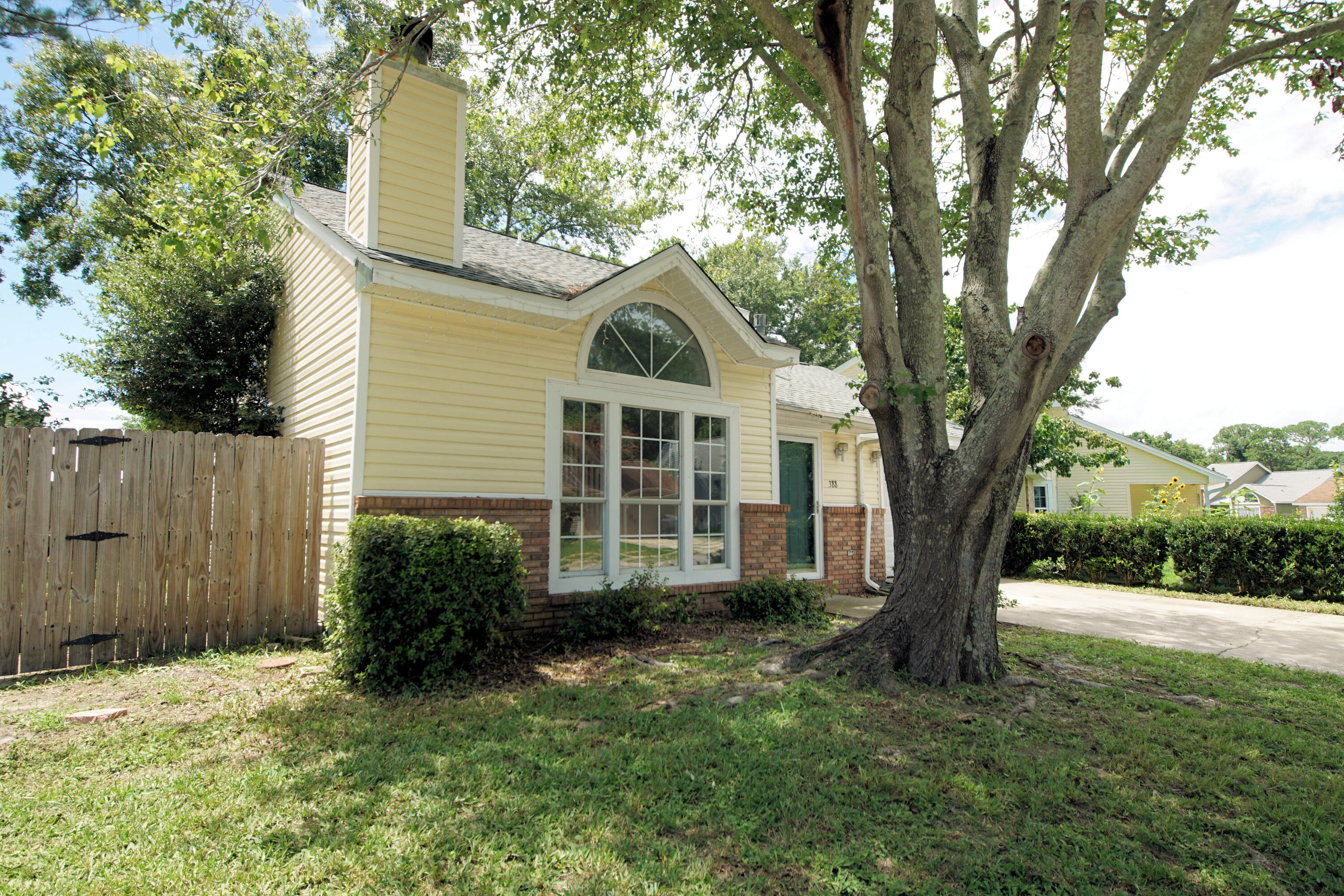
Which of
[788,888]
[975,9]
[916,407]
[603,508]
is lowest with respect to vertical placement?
[788,888]

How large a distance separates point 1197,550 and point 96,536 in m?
15.0

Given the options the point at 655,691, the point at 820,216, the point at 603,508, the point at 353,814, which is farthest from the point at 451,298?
the point at 820,216

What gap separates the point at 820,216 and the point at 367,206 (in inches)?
212

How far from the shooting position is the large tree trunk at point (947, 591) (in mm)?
5047

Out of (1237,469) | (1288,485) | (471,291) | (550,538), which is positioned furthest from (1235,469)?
(471,291)

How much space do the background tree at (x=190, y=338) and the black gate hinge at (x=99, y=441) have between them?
9.24 feet

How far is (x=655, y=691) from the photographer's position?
198 inches

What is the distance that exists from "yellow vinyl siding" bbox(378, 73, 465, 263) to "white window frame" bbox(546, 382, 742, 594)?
6.82ft

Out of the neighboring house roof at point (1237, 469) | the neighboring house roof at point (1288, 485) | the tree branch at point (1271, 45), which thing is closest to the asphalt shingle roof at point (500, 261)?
the tree branch at point (1271, 45)

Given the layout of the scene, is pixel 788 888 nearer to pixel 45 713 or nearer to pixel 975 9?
pixel 45 713

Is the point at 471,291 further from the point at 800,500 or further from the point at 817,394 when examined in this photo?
the point at 817,394

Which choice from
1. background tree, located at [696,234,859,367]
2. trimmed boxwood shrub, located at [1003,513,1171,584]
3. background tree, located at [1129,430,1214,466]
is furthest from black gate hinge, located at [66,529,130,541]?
background tree, located at [1129,430,1214,466]

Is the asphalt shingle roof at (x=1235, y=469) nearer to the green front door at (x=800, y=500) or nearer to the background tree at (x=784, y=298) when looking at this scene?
the background tree at (x=784, y=298)

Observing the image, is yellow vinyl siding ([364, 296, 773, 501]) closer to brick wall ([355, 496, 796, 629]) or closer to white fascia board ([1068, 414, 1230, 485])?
brick wall ([355, 496, 796, 629])
